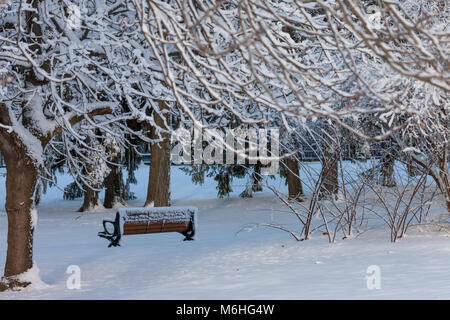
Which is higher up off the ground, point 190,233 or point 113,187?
point 113,187

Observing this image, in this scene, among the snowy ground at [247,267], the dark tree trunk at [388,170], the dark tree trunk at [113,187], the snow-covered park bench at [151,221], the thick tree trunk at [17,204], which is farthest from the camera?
the dark tree trunk at [113,187]

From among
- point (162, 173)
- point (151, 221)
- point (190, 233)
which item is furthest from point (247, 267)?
point (162, 173)

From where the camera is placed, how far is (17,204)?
7.22m

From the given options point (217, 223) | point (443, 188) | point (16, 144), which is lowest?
point (217, 223)

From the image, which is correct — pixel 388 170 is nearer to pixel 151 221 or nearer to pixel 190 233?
pixel 190 233

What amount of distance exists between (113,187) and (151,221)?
10202 mm

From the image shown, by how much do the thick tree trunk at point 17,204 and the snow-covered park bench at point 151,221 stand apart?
3330mm

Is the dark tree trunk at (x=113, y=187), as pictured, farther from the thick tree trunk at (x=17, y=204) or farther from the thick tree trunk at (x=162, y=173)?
the thick tree trunk at (x=17, y=204)

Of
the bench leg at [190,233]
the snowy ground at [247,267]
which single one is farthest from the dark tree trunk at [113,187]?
the bench leg at [190,233]

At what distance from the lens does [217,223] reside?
51.0 ft

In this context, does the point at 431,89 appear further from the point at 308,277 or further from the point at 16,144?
the point at 16,144

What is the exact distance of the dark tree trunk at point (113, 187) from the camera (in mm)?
20500
